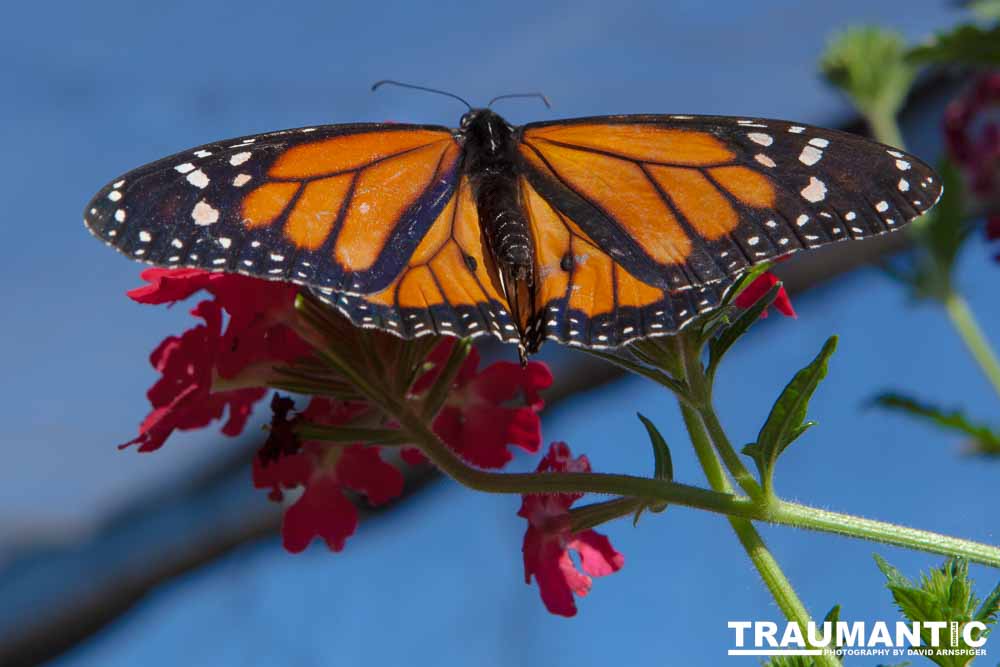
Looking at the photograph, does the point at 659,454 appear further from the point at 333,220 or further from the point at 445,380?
the point at 333,220

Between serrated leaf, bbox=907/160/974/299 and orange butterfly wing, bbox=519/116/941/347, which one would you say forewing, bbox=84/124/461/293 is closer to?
orange butterfly wing, bbox=519/116/941/347

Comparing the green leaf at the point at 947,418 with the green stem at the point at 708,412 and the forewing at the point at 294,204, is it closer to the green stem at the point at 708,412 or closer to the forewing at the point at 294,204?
the green stem at the point at 708,412

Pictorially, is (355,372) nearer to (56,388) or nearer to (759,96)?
(56,388)

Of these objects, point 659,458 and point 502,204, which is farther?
point 502,204

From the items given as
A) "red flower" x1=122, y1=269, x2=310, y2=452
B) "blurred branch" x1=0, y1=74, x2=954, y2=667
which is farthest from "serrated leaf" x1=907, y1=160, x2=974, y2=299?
"red flower" x1=122, y1=269, x2=310, y2=452

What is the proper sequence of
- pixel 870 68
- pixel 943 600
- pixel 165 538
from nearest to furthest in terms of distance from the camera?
pixel 943 600 → pixel 870 68 → pixel 165 538

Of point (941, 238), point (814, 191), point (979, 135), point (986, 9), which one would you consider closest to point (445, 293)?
point (814, 191)

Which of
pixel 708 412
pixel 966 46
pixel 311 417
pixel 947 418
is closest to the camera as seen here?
pixel 708 412
